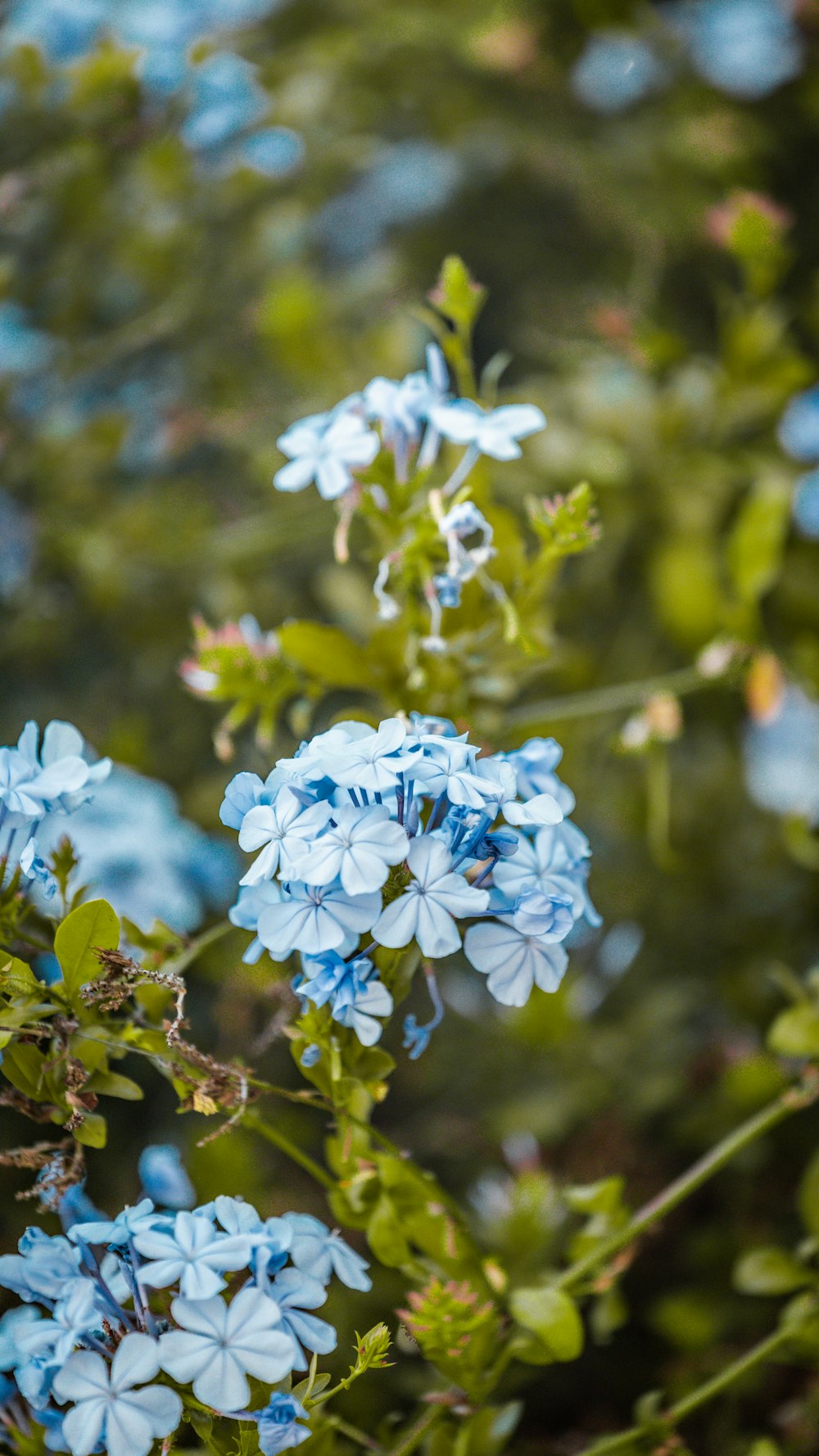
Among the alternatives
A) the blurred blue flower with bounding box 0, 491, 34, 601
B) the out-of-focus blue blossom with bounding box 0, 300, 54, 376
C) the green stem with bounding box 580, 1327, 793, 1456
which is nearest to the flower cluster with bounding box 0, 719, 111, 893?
the green stem with bounding box 580, 1327, 793, 1456

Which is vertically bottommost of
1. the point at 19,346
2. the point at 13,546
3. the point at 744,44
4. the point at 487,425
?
the point at 487,425

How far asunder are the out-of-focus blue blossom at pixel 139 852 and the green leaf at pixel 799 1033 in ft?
1.19

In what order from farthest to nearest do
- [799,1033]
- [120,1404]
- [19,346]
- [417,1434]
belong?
[19,346]
[799,1033]
[417,1434]
[120,1404]

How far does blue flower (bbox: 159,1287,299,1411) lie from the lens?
0.38 metres

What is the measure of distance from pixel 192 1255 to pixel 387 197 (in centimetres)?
120

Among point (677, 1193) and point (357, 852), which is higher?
point (357, 852)

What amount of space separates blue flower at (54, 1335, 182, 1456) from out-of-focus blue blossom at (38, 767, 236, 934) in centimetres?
33

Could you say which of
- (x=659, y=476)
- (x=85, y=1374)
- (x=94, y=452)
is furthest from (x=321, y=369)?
(x=85, y=1374)

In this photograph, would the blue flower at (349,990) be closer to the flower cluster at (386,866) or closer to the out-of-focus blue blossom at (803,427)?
the flower cluster at (386,866)

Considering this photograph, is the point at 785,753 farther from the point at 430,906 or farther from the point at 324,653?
the point at 430,906

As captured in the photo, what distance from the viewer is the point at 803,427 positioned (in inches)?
35.9

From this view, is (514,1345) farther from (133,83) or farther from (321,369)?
(133,83)

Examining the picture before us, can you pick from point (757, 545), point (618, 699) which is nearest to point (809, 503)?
point (757, 545)

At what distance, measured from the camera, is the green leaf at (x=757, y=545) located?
2.39ft
